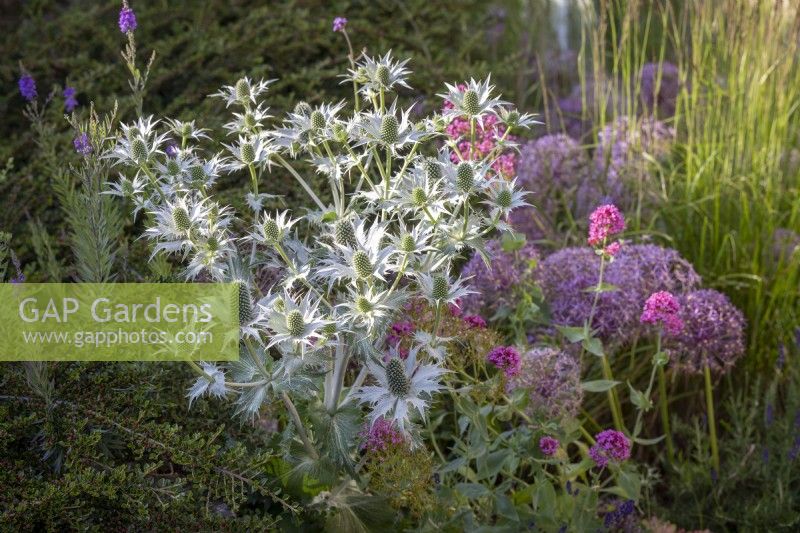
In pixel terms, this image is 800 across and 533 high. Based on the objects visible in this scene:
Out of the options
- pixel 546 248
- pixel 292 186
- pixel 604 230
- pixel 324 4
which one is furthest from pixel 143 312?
pixel 324 4

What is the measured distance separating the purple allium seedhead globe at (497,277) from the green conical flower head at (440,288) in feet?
3.25

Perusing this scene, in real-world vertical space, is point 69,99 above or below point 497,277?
above

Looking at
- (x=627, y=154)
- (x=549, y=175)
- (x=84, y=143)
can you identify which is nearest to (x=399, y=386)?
(x=84, y=143)

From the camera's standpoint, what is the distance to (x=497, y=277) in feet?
10.1

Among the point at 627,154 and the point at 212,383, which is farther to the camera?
the point at 627,154

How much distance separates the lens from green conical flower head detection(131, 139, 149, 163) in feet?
6.86

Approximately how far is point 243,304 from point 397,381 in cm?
36

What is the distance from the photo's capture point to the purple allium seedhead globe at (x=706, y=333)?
3.03 metres

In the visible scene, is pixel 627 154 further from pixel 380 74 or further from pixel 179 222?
pixel 179 222

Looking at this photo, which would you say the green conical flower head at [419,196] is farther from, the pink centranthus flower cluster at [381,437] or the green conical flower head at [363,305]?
the pink centranthus flower cluster at [381,437]

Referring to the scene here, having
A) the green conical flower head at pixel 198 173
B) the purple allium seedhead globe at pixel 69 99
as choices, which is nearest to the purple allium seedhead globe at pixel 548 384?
the green conical flower head at pixel 198 173

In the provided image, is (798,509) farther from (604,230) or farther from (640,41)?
(640,41)

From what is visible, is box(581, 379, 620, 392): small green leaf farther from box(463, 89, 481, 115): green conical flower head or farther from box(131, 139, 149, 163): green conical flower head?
box(131, 139, 149, 163): green conical flower head

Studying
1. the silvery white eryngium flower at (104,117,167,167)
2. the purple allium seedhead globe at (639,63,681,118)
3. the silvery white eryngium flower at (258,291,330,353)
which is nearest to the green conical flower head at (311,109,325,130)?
the silvery white eryngium flower at (104,117,167,167)
